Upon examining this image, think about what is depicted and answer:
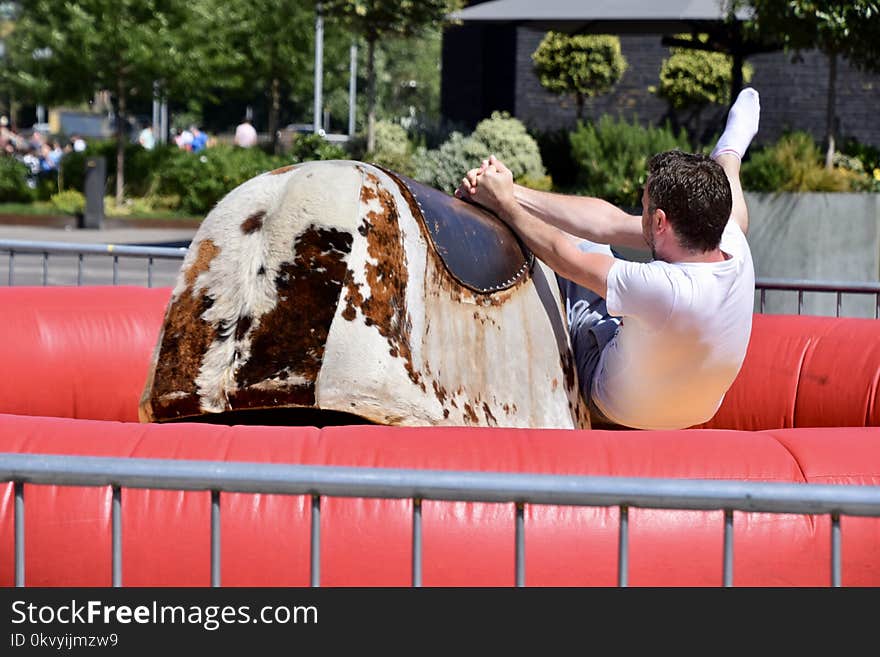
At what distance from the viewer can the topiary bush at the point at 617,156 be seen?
50.2 ft

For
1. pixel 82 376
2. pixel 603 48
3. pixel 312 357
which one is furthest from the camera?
pixel 603 48

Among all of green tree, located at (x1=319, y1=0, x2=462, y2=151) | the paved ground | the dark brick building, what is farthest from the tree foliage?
the paved ground

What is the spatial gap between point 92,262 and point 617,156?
21.9 feet

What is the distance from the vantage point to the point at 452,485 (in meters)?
2.41

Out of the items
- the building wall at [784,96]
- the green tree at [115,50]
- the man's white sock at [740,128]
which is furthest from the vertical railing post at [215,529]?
the building wall at [784,96]

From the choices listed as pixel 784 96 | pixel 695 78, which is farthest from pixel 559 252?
pixel 695 78

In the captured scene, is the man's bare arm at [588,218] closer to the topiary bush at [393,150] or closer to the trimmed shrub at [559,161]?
the topiary bush at [393,150]

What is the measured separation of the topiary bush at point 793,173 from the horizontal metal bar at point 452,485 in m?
11.5

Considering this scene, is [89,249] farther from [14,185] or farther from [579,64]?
[579,64]

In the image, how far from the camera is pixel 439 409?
156 inches
